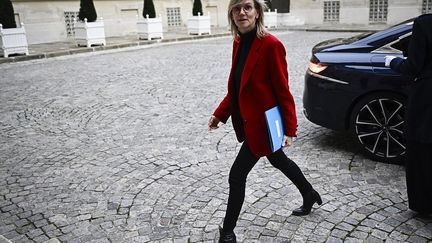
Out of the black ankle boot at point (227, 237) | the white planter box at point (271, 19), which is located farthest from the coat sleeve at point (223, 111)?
the white planter box at point (271, 19)

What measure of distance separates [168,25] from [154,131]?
19.8 metres

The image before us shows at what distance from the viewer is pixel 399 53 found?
4.88m

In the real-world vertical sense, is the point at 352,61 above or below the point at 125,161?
above

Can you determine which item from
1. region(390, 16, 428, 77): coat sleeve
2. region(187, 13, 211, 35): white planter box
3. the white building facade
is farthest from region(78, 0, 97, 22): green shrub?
region(390, 16, 428, 77): coat sleeve

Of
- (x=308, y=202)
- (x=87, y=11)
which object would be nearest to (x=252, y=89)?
(x=308, y=202)

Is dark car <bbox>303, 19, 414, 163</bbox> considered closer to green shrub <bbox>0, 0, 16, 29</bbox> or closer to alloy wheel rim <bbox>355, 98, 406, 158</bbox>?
alloy wheel rim <bbox>355, 98, 406, 158</bbox>

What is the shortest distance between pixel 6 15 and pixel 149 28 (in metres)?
6.09

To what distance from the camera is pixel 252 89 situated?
309 centimetres

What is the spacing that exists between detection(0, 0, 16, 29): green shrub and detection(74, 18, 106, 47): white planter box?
2682 mm

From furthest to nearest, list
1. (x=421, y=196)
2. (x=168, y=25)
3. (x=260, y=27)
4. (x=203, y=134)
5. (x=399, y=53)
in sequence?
(x=168, y=25), (x=203, y=134), (x=399, y=53), (x=421, y=196), (x=260, y=27)

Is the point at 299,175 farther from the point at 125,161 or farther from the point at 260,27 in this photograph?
A: the point at 125,161

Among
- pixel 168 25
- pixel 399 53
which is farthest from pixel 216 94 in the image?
pixel 168 25

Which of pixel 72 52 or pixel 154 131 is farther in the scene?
pixel 72 52

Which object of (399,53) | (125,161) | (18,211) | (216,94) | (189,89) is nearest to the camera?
(18,211)
